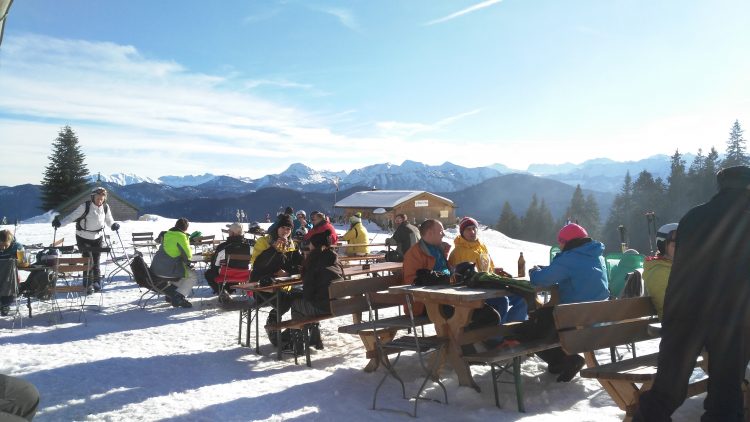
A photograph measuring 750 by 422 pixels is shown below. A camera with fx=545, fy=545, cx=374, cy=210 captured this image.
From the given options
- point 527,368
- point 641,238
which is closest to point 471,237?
point 527,368

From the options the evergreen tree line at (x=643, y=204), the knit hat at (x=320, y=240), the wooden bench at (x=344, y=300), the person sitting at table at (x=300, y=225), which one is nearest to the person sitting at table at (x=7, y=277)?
the wooden bench at (x=344, y=300)

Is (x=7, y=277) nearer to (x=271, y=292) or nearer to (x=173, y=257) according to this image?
(x=173, y=257)

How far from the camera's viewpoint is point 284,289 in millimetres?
6766

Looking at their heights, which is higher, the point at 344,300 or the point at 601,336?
the point at 344,300

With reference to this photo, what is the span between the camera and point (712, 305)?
9.58 ft

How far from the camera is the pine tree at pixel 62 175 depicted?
52.2 metres

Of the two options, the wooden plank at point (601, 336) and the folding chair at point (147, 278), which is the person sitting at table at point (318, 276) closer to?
the wooden plank at point (601, 336)

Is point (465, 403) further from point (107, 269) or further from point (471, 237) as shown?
point (107, 269)

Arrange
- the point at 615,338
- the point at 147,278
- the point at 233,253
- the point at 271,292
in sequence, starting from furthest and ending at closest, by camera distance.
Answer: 1. the point at 233,253
2. the point at 147,278
3. the point at 271,292
4. the point at 615,338

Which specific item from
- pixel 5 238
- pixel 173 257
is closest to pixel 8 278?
pixel 5 238

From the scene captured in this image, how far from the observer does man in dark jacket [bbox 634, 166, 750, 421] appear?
291 cm

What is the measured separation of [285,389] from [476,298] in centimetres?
202

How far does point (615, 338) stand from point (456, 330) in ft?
4.22

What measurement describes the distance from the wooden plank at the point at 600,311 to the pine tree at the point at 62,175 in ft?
187
